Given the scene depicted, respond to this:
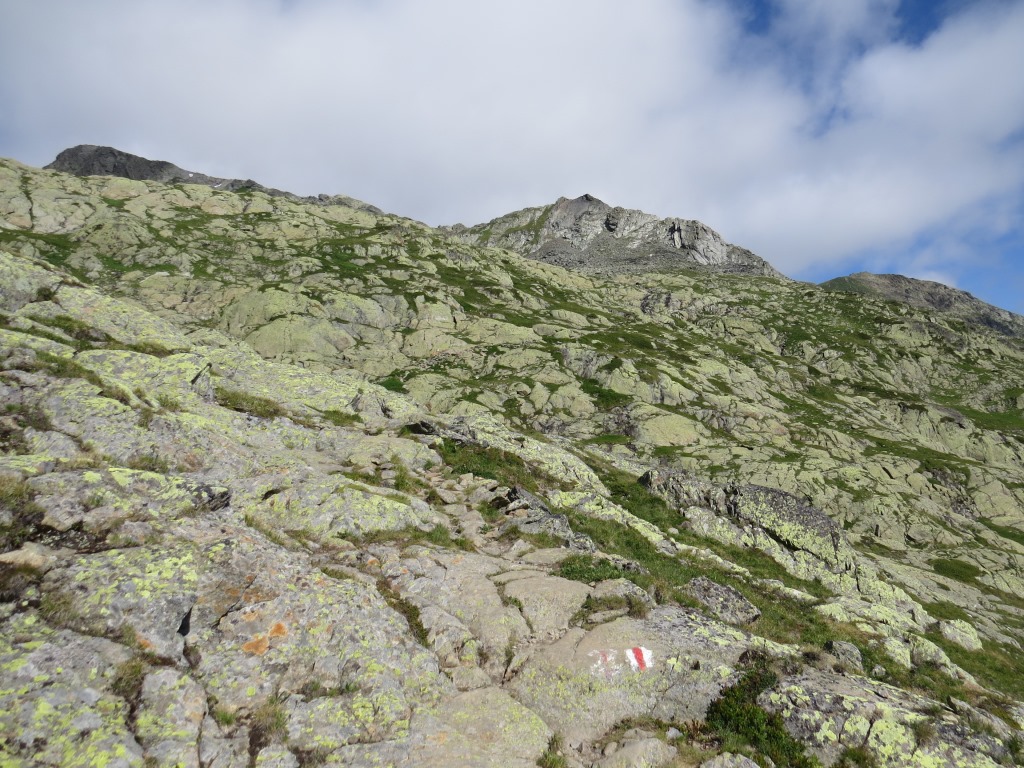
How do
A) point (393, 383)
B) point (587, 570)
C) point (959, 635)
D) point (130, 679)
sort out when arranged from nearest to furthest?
point (130, 679) < point (587, 570) < point (959, 635) < point (393, 383)

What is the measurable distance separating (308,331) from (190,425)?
87.7 metres

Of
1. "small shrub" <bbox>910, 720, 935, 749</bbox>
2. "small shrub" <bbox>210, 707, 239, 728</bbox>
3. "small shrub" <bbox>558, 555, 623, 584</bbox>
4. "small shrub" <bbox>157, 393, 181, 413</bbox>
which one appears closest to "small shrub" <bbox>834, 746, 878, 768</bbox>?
"small shrub" <bbox>910, 720, 935, 749</bbox>

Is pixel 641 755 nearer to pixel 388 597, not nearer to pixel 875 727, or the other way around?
pixel 875 727

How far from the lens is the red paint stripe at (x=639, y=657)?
13.6 meters

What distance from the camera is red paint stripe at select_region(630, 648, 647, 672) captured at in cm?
1364

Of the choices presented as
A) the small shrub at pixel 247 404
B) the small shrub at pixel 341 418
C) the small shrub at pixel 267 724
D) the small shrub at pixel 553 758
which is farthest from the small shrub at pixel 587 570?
the small shrub at pixel 247 404

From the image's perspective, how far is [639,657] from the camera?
13852mm

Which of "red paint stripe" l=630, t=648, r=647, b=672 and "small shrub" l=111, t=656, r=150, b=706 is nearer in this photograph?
"small shrub" l=111, t=656, r=150, b=706

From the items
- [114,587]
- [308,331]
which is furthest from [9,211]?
[114,587]

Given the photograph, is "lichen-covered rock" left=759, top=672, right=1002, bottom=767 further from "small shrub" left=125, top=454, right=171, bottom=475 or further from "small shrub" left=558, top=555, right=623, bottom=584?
"small shrub" left=125, top=454, right=171, bottom=475

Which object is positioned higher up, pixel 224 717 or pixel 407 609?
pixel 407 609

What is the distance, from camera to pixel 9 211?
12638 centimetres

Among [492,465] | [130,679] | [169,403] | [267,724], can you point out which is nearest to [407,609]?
[267,724]

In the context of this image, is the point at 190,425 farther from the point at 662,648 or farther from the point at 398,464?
the point at 662,648
